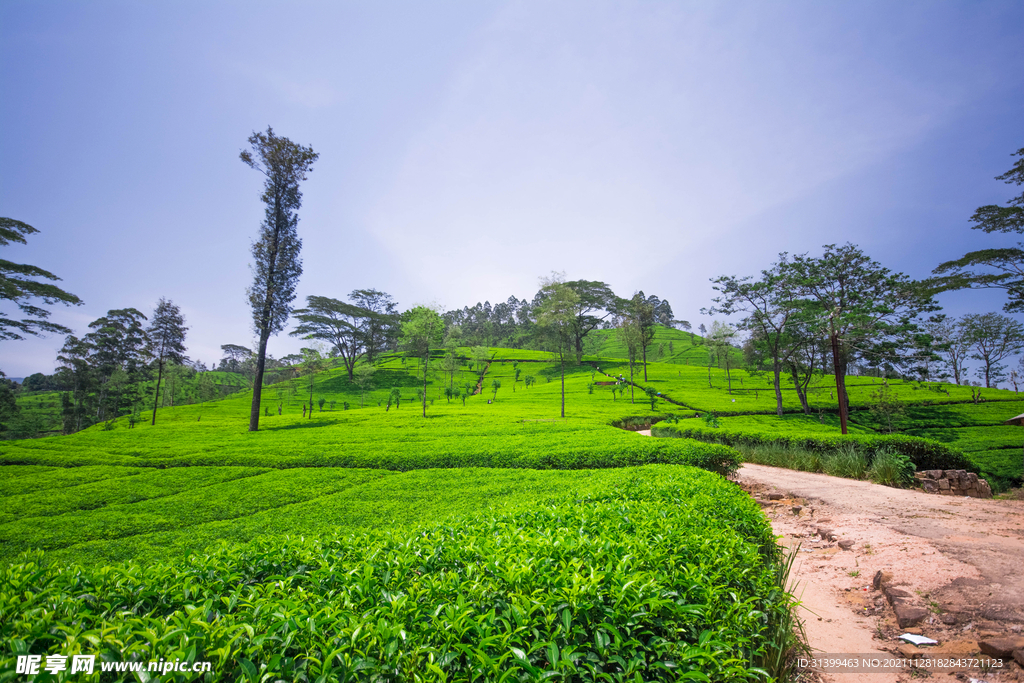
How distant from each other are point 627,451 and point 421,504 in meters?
7.17

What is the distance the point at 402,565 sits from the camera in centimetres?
331

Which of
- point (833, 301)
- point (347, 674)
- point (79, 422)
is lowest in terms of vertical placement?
point (79, 422)

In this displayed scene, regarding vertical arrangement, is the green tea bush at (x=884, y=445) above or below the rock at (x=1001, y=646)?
above

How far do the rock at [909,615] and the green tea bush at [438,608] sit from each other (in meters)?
2.47

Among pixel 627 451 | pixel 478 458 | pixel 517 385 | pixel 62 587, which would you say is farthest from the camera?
pixel 517 385

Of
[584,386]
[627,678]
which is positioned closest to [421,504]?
[627,678]

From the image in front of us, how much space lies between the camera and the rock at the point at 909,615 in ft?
15.6

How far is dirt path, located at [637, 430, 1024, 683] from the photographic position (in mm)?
4539

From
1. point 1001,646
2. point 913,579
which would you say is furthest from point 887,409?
point 1001,646

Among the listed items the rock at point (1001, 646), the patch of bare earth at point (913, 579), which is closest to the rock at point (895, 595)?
the patch of bare earth at point (913, 579)

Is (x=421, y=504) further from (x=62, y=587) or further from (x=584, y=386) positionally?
(x=584, y=386)

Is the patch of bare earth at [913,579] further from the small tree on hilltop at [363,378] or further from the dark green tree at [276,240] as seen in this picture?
the small tree on hilltop at [363,378]

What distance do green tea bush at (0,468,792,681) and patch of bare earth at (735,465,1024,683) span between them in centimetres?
Result: 220

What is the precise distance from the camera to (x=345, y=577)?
314cm
